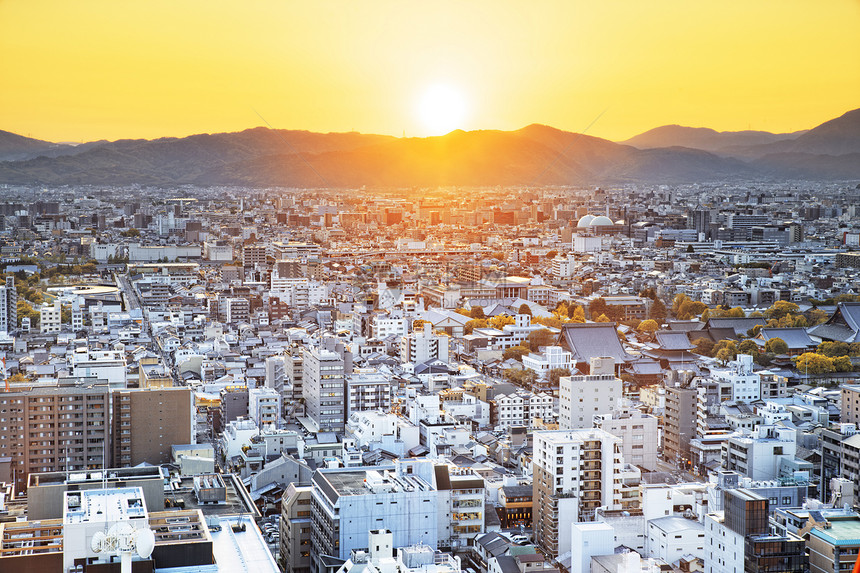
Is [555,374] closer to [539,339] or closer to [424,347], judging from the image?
[424,347]

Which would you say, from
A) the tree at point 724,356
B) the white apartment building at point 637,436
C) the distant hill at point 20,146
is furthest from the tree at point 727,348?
the distant hill at point 20,146

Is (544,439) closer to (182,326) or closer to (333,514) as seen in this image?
(333,514)

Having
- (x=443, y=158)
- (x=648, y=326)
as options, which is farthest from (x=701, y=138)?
(x=648, y=326)

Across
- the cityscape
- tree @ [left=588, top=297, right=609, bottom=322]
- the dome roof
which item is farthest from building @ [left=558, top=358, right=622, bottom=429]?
the dome roof

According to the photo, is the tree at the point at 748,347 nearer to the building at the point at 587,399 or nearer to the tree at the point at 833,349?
the tree at the point at 833,349

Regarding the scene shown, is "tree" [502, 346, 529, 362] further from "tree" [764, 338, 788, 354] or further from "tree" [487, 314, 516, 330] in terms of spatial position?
"tree" [764, 338, 788, 354]

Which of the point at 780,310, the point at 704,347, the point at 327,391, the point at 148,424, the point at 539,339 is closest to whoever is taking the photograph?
the point at 148,424
